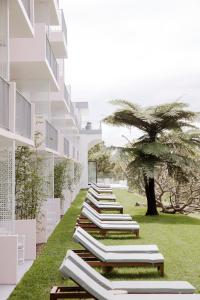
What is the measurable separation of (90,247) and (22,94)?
8.54 meters

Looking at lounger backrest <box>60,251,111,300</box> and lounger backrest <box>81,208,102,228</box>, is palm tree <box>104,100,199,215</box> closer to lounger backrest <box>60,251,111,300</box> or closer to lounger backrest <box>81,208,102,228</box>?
lounger backrest <box>81,208,102,228</box>

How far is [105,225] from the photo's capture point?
16.7 metres

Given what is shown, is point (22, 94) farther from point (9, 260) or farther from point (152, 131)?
point (9, 260)

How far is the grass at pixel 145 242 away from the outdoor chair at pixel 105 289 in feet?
3.99

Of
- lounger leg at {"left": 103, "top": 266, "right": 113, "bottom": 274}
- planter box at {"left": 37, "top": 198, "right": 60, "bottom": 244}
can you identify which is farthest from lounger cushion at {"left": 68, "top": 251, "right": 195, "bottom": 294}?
planter box at {"left": 37, "top": 198, "right": 60, "bottom": 244}

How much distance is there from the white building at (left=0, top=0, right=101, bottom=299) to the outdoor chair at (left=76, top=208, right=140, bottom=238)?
94.9 inches

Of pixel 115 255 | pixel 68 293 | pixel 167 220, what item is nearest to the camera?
pixel 68 293

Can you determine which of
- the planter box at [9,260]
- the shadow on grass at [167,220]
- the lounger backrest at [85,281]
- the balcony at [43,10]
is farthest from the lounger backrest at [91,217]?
the lounger backrest at [85,281]

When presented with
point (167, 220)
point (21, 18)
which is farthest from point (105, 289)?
point (167, 220)

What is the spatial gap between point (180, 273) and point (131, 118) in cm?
1339

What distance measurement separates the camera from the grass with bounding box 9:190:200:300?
1036 cm

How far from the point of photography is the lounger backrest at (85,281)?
762 cm

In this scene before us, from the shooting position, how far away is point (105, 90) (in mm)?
91750

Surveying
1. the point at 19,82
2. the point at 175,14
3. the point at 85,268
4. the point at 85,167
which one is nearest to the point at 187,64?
the point at 85,167
